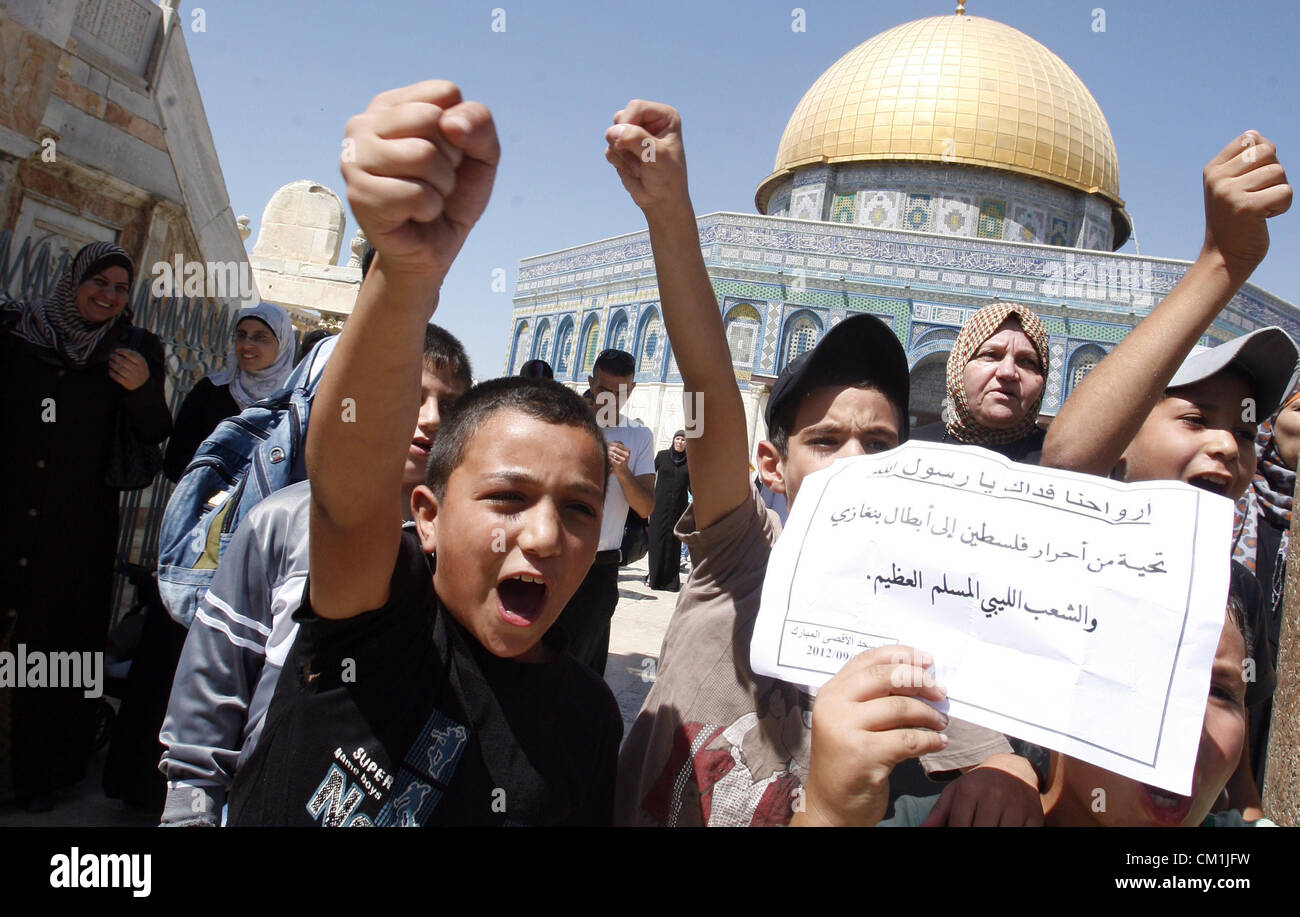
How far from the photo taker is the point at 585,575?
56.7 inches

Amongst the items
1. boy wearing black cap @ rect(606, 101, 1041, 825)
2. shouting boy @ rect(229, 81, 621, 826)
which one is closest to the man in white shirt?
boy wearing black cap @ rect(606, 101, 1041, 825)

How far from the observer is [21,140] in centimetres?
366

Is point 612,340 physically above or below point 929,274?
below

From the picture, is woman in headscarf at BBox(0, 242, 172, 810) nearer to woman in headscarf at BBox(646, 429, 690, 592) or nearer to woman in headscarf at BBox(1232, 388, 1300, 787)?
woman in headscarf at BBox(646, 429, 690, 592)

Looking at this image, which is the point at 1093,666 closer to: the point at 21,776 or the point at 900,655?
the point at 900,655

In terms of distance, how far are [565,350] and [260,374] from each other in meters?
23.2

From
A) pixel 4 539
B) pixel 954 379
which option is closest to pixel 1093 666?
pixel 954 379

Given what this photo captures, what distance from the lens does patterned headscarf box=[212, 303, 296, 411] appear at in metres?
3.33

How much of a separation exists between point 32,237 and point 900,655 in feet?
15.2

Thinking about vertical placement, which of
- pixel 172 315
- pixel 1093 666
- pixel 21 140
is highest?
pixel 21 140

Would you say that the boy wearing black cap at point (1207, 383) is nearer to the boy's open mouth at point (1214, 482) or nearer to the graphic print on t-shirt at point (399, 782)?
the boy's open mouth at point (1214, 482)

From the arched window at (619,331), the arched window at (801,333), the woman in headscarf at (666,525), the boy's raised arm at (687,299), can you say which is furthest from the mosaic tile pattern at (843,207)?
the boy's raised arm at (687,299)

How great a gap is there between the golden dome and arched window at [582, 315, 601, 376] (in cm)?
807

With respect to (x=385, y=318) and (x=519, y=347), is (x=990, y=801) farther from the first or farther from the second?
(x=519, y=347)
